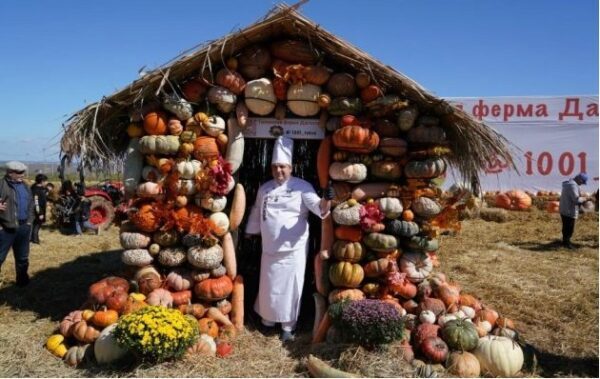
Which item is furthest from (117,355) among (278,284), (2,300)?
(2,300)

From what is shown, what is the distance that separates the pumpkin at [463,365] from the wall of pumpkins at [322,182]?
1.99 feet

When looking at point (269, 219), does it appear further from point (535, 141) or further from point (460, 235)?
point (535, 141)

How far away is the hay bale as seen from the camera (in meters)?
14.0

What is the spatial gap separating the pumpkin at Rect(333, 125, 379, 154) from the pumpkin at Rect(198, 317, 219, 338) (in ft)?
7.62

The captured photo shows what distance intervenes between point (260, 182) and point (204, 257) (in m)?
2.25

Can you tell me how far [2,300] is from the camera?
6.42 m

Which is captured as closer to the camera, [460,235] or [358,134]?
[358,134]

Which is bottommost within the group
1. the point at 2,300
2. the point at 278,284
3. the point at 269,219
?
the point at 2,300

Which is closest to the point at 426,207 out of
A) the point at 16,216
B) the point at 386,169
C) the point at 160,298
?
the point at 386,169

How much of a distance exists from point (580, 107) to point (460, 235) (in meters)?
8.24

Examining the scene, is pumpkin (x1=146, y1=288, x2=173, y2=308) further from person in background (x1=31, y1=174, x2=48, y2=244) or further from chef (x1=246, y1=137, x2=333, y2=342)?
person in background (x1=31, y1=174, x2=48, y2=244)

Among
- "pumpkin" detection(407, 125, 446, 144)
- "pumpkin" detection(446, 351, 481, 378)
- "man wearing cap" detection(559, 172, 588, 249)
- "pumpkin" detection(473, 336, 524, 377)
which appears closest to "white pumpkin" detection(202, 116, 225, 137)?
"pumpkin" detection(407, 125, 446, 144)

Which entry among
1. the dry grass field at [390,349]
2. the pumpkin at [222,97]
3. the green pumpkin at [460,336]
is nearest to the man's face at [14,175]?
the dry grass field at [390,349]

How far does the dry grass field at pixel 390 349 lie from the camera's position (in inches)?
172
